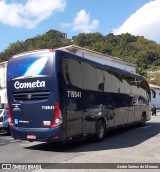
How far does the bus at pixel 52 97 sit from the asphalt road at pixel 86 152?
0.48m

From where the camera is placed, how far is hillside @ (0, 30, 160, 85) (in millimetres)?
77125

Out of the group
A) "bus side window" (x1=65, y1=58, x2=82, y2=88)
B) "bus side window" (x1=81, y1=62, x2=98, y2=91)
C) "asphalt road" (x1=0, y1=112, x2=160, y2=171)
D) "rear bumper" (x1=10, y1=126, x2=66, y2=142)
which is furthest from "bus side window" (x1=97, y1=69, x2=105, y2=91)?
"rear bumper" (x1=10, y1=126, x2=66, y2=142)

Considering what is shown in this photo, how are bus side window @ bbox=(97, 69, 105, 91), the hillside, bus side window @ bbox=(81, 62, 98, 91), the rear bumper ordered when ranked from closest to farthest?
the rear bumper
bus side window @ bbox=(81, 62, 98, 91)
bus side window @ bbox=(97, 69, 105, 91)
the hillside

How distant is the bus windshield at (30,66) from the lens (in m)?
10.8

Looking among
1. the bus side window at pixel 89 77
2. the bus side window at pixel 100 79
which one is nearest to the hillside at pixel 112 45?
the bus side window at pixel 100 79

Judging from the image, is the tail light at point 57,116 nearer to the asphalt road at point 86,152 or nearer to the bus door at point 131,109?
the asphalt road at point 86,152

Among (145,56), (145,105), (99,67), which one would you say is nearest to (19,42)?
(145,56)

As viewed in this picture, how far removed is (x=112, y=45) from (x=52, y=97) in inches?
3273

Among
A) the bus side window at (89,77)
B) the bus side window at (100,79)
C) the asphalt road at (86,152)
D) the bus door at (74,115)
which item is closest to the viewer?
the asphalt road at (86,152)

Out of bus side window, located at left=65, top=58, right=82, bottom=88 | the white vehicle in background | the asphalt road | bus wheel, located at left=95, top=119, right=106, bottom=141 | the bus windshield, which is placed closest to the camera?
the asphalt road

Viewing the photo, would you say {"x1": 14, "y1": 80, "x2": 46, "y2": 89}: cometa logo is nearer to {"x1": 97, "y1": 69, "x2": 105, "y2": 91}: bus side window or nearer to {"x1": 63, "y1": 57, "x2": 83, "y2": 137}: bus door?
{"x1": 63, "y1": 57, "x2": 83, "y2": 137}: bus door

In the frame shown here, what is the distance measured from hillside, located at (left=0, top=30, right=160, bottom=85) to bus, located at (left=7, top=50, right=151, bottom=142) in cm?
5866

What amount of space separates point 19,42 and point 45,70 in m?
73.4

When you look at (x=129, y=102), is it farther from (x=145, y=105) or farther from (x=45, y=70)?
(x=45, y=70)
